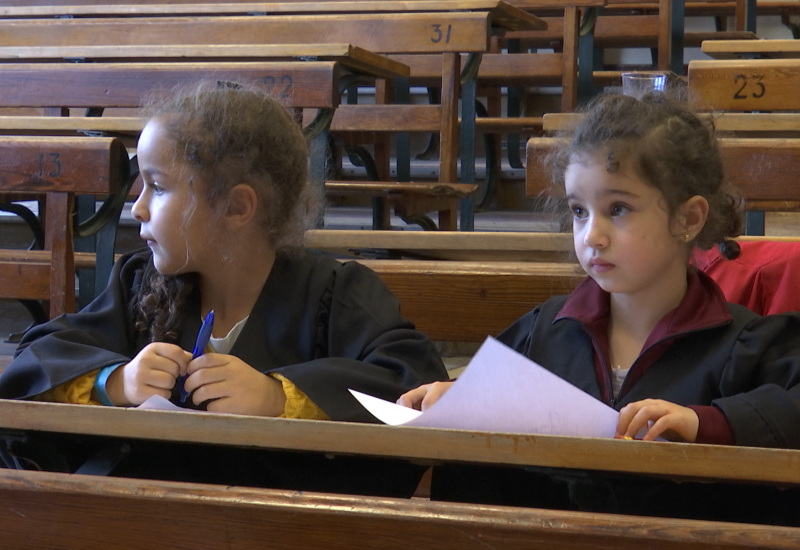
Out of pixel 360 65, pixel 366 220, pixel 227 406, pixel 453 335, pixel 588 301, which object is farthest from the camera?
pixel 366 220

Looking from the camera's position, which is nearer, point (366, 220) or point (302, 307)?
point (302, 307)

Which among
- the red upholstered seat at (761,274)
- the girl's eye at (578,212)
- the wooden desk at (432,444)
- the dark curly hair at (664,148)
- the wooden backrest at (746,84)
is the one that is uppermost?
the wooden backrest at (746,84)

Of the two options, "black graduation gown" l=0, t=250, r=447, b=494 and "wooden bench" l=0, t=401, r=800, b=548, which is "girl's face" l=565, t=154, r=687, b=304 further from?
"wooden bench" l=0, t=401, r=800, b=548

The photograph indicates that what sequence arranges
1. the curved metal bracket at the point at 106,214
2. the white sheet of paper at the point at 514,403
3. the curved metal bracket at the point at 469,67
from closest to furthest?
the white sheet of paper at the point at 514,403
the curved metal bracket at the point at 106,214
the curved metal bracket at the point at 469,67

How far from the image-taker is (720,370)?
37.3 inches

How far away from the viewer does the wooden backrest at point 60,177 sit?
160 centimetres

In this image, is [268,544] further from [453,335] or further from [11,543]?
[453,335]

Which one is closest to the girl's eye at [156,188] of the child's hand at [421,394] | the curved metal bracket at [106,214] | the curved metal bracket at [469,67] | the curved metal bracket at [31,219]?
the child's hand at [421,394]

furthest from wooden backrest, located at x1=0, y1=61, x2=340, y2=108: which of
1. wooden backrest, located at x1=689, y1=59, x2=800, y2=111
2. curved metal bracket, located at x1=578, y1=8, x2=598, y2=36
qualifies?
curved metal bracket, located at x1=578, y1=8, x2=598, y2=36

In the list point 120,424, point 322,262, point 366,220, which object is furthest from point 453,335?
point 366,220

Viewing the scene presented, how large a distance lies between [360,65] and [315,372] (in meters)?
1.41

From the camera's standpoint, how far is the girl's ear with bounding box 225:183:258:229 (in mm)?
1104

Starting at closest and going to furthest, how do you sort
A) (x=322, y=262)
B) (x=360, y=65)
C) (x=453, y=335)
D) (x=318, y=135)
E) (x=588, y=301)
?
(x=588, y=301)
(x=322, y=262)
(x=453, y=335)
(x=318, y=135)
(x=360, y=65)

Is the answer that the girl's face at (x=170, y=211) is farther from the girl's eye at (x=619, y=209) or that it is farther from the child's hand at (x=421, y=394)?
the girl's eye at (x=619, y=209)
